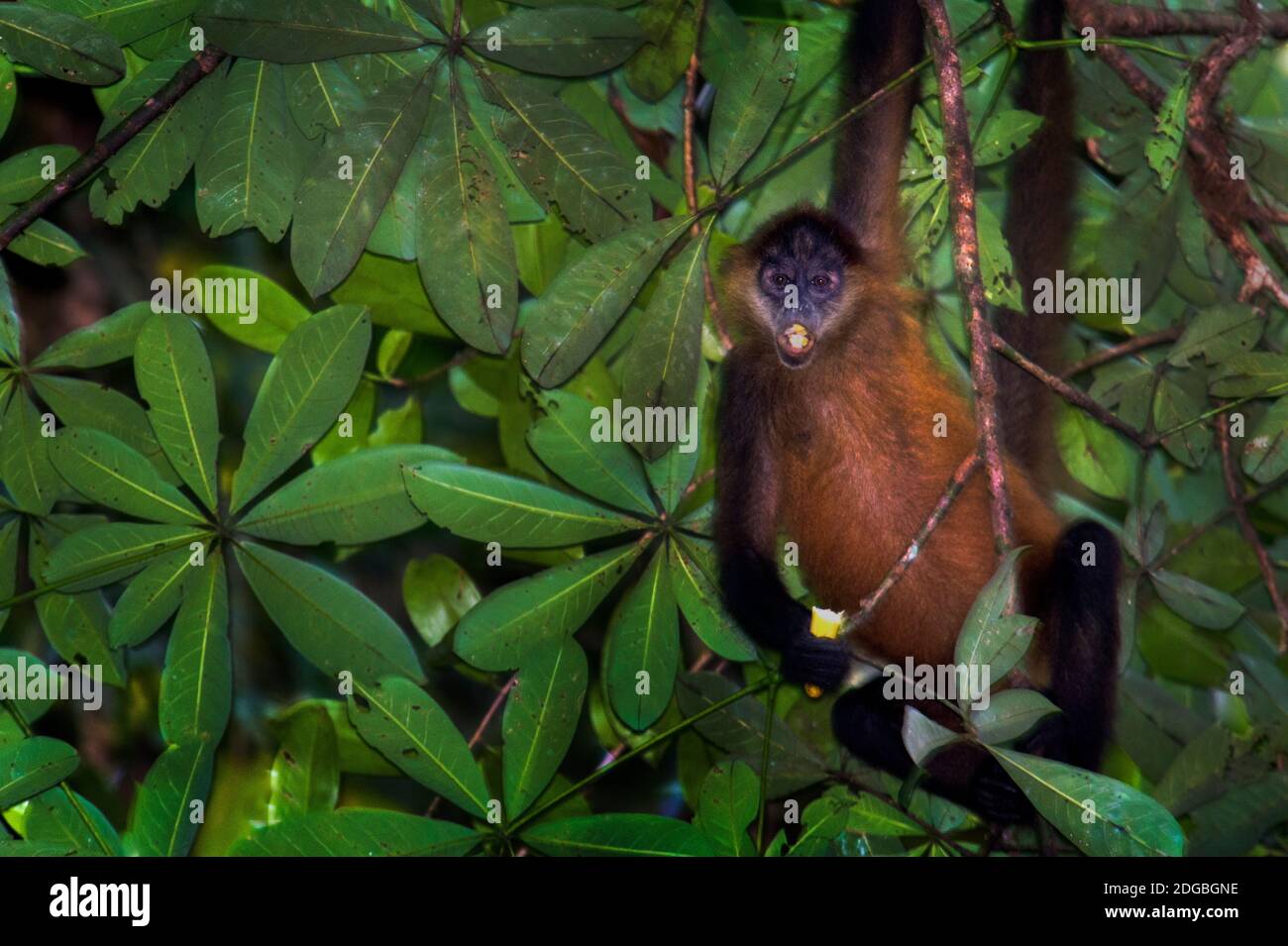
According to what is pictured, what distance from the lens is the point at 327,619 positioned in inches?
96.8

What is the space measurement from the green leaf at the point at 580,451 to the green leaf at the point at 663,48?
2.84 ft

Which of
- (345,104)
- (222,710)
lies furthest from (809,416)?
(222,710)

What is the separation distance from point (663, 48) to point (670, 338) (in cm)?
84

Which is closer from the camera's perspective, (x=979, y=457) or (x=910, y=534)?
(x=979, y=457)

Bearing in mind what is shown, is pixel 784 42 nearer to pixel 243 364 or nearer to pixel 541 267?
pixel 541 267

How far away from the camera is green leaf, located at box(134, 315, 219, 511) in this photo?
248cm

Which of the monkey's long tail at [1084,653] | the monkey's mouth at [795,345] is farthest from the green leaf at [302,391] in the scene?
the monkey's long tail at [1084,653]

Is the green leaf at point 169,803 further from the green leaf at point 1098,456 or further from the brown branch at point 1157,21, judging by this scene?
the brown branch at point 1157,21

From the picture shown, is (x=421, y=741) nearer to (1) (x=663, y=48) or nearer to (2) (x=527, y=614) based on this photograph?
(2) (x=527, y=614)

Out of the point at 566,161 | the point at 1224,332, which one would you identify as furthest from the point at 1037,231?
the point at 566,161

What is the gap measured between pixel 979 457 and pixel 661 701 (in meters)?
0.87

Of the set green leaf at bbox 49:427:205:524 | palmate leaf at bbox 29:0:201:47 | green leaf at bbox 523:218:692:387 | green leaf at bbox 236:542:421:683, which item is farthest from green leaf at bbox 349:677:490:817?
palmate leaf at bbox 29:0:201:47

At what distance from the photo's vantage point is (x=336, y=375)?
8.14 feet

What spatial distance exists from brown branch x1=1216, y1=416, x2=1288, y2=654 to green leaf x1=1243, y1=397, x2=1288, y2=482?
331 millimetres
